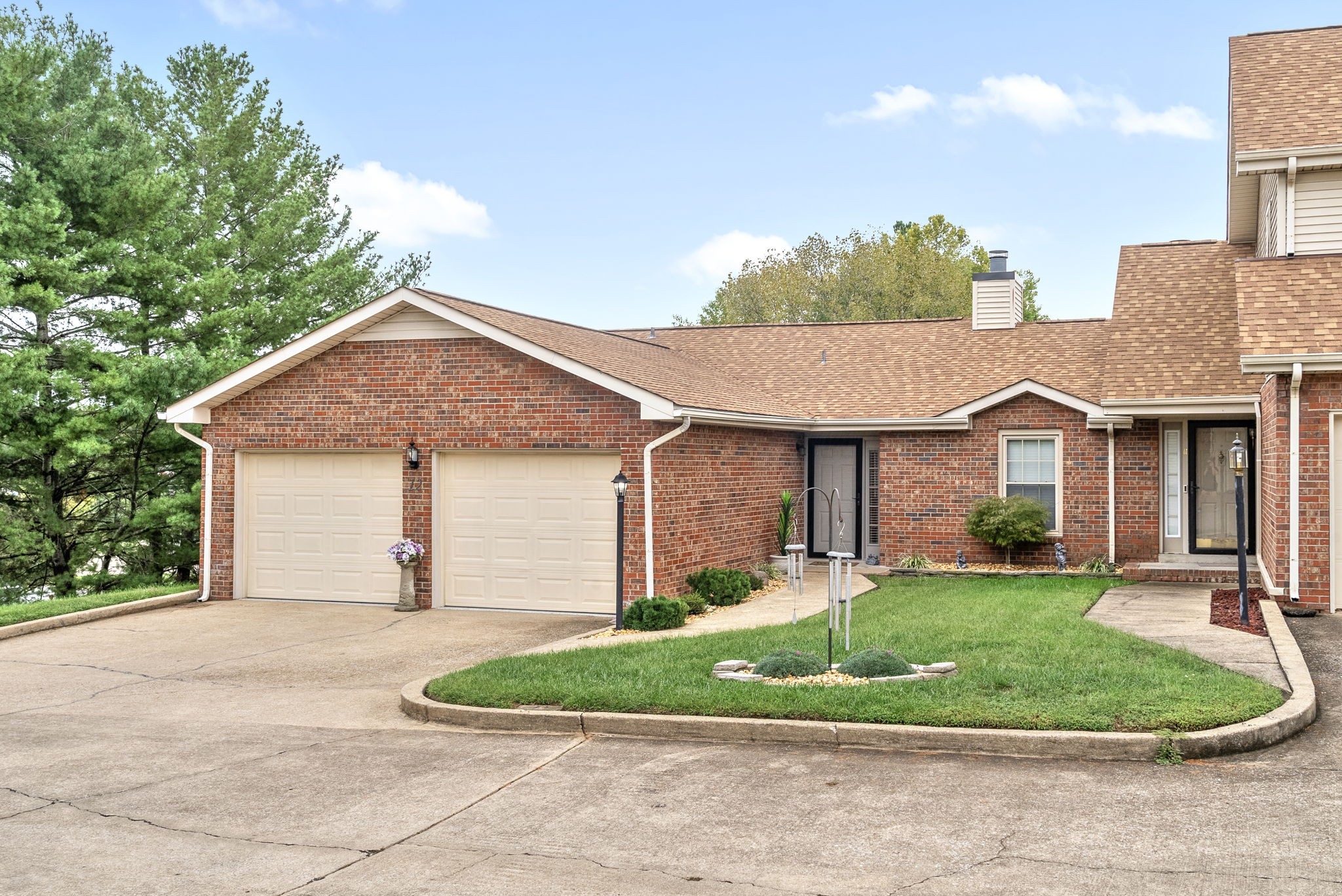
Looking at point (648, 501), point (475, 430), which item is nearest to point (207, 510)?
point (475, 430)

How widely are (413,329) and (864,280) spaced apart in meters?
42.8

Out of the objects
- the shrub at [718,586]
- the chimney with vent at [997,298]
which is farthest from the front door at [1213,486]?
the shrub at [718,586]

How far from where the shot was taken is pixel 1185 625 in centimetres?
1246

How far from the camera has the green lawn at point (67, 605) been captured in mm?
15203

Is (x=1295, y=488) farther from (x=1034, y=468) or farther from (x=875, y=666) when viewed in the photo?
(x=875, y=666)

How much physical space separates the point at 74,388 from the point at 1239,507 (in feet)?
65.1

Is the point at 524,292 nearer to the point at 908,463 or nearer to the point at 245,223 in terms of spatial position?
the point at 245,223

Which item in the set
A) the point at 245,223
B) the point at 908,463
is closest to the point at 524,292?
the point at 245,223

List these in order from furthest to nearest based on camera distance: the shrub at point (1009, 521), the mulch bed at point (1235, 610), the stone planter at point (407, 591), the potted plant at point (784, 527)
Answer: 1. the potted plant at point (784, 527)
2. the shrub at point (1009, 521)
3. the stone planter at point (407, 591)
4. the mulch bed at point (1235, 610)

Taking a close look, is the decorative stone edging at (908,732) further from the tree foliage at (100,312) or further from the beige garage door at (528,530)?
the tree foliage at (100,312)

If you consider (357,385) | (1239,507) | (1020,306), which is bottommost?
(1239,507)

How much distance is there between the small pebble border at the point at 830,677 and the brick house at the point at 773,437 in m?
5.00

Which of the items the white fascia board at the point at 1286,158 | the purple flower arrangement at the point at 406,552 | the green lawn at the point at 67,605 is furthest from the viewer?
the purple flower arrangement at the point at 406,552

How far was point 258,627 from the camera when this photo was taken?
1501 centimetres
